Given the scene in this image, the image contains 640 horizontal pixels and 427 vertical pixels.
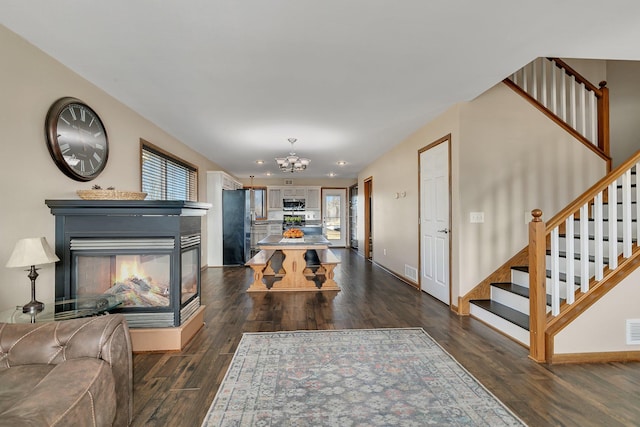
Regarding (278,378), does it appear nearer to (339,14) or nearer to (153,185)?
(339,14)

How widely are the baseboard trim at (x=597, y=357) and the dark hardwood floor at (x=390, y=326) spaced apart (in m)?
0.06

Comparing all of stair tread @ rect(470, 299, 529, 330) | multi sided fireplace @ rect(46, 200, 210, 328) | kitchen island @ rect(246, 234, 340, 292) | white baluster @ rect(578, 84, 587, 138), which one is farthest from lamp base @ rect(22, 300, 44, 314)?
white baluster @ rect(578, 84, 587, 138)

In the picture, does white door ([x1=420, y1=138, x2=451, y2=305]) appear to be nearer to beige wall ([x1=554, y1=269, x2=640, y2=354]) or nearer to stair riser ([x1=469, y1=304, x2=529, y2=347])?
stair riser ([x1=469, y1=304, x2=529, y2=347])

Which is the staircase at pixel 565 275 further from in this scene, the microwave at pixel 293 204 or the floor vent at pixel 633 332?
the microwave at pixel 293 204

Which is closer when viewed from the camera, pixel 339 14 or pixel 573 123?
pixel 339 14

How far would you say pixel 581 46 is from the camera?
249 centimetres

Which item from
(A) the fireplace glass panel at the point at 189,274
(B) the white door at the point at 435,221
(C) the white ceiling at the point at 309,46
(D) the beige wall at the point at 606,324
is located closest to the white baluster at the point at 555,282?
(D) the beige wall at the point at 606,324

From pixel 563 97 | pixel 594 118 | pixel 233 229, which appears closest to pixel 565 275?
pixel 594 118

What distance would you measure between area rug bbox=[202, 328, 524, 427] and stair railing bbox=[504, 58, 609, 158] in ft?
10.2

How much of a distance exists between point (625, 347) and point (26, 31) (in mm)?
5073

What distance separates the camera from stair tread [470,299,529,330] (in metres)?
2.83

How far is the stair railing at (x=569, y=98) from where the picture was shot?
372 centimetres

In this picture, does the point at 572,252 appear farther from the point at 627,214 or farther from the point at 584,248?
the point at 627,214

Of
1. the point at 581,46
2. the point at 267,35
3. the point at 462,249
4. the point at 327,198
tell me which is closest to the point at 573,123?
the point at 581,46
